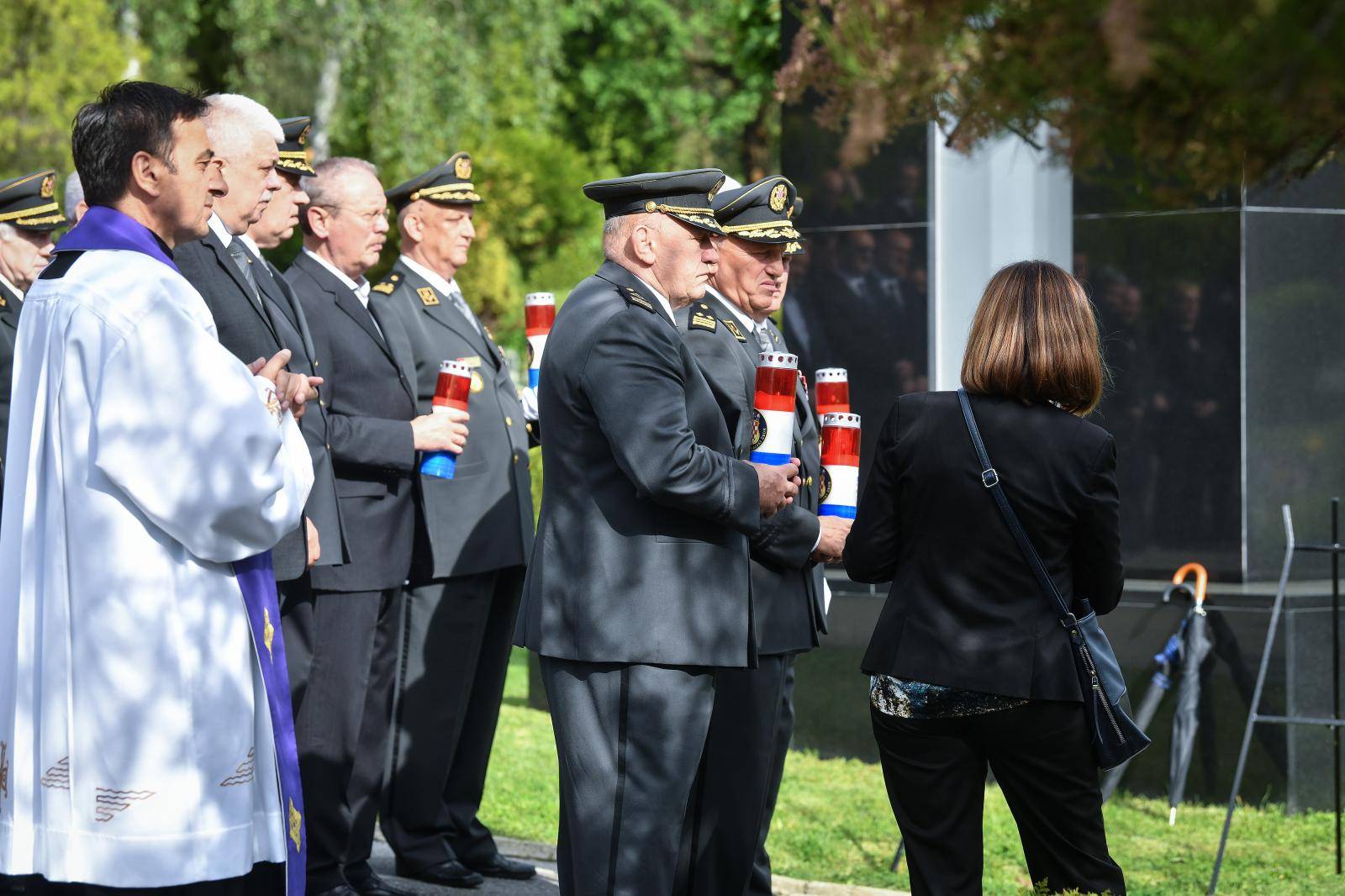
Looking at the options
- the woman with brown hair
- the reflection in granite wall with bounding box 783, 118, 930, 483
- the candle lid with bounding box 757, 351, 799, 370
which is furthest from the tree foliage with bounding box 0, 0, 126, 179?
the woman with brown hair

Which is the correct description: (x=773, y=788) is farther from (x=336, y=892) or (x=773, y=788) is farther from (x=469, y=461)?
(x=469, y=461)

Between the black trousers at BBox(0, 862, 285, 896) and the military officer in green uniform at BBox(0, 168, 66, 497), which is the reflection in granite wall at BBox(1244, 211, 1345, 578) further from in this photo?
the military officer in green uniform at BBox(0, 168, 66, 497)

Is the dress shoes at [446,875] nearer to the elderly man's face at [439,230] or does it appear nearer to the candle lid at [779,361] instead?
the elderly man's face at [439,230]

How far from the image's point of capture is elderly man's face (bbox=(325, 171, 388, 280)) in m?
5.37

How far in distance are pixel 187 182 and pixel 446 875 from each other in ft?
9.45

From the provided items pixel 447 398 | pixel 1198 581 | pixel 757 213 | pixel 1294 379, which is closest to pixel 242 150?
pixel 447 398

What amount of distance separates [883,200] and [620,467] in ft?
15.1

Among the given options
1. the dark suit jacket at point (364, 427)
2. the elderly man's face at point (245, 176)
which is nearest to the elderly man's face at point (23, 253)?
the dark suit jacket at point (364, 427)

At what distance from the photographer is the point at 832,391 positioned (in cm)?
456

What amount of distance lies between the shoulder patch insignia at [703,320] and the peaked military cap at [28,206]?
2.88 m

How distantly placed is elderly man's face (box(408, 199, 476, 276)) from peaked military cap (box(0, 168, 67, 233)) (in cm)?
145

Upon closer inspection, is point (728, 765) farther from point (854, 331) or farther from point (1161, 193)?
point (854, 331)

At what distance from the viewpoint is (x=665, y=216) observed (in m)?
3.89

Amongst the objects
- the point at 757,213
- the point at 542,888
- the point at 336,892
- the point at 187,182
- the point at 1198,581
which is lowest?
the point at 542,888
